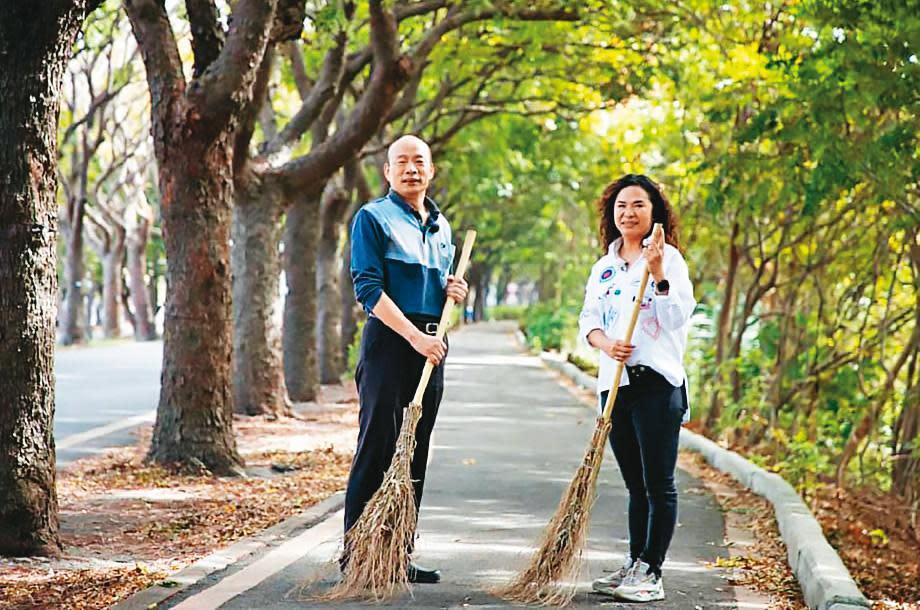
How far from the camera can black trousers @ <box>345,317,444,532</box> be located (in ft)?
19.8

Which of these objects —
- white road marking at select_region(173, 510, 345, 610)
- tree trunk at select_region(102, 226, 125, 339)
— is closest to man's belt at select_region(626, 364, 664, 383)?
white road marking at select_region(173, 510, 345, 610)

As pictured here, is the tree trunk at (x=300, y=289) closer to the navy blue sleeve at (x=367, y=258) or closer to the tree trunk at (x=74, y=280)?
the navy blue sleeve at (x=367, y=258)

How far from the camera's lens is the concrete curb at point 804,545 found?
5910 mm

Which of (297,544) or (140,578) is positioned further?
(297,544)

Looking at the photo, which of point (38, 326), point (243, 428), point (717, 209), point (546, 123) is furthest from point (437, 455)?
point (546, 123)

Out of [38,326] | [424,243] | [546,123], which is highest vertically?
[546,123]

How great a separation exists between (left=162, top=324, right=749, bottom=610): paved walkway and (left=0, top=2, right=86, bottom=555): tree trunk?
107cm

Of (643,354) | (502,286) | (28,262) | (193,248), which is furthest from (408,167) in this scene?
(502,286)

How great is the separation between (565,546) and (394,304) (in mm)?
1317

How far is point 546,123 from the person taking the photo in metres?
25.0

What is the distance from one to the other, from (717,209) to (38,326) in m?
8.58

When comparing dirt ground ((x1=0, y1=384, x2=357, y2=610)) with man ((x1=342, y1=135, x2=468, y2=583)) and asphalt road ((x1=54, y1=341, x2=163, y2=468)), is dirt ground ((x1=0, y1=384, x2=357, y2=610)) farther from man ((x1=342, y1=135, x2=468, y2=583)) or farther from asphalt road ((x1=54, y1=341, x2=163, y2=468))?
man ((x1=342, y1=135, x2=468, y2=583))

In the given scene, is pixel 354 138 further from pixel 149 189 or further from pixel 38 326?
pixel 149 189

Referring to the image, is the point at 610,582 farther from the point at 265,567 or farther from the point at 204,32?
the point at 204,32
